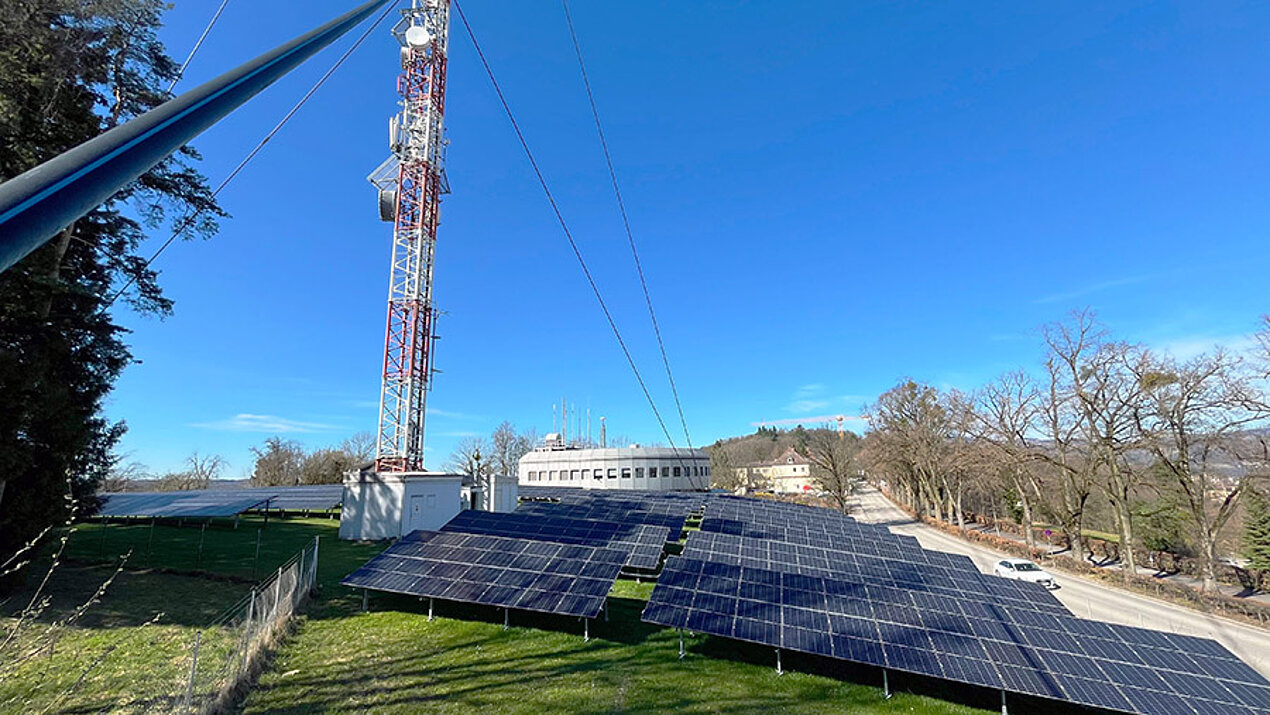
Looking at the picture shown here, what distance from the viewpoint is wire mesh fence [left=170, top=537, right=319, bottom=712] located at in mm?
7297

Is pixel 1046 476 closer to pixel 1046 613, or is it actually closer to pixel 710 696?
pixel 1046 613

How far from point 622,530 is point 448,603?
8868 mm

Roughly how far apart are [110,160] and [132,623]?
13.9m

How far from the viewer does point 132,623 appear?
10453mm

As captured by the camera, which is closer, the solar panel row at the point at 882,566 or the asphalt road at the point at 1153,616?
the solar panel row at the point at 882,566

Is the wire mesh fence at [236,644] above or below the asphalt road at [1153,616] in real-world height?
above

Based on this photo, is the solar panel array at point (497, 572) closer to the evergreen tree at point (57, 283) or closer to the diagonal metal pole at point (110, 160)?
the evergreen tree at point (57, 283)

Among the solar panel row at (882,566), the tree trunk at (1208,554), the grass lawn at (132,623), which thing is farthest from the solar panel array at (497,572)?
the tree trunk at (1208,554)

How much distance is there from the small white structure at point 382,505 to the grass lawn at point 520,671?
10610 millimetres

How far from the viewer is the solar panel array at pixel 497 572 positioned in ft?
37.6

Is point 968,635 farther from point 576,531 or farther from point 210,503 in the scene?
point 210,503

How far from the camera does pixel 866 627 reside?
10.7 m

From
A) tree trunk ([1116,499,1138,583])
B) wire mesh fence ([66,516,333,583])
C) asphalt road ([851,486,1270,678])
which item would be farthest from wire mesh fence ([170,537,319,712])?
tree trunk ([1116,499,1138,583])

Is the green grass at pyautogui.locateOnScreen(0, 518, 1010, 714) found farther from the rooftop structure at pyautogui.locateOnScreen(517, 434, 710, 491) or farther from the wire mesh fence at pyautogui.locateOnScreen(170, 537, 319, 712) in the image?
the rooftop structure at pyautogui.locateOnScreen(517, 434, 710, 491)
